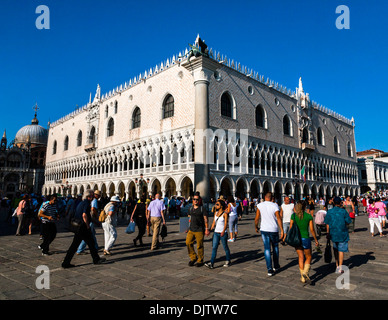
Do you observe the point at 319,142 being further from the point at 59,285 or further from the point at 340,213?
the point at 59,285

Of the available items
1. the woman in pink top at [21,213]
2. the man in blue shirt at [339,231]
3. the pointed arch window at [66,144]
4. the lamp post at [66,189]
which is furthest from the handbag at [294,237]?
the pointed arch window at [66,144]

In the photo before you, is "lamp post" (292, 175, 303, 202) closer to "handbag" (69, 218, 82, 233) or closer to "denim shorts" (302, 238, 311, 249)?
"denim shorts" (302, 238, 311, 249)

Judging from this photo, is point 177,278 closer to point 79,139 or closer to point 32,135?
point 79,139

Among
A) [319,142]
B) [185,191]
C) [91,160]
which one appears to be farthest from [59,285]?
[319,142]

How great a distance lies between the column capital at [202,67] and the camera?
22828mm

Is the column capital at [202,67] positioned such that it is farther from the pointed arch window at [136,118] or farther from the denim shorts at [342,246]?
the denim shorts at [342,246]

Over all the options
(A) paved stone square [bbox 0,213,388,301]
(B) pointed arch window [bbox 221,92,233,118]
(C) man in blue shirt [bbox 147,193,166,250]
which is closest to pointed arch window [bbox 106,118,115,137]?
(B) pointed arch window [bbox 221,92,233,118]

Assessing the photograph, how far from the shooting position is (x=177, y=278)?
4.46m

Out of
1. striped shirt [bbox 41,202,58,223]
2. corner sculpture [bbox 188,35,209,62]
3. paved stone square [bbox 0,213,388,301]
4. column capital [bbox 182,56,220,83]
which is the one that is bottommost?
paved stone square [bbox 0,213,388,301]

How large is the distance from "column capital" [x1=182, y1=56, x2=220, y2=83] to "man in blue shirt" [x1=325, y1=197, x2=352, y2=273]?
1974cm

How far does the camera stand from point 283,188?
98.5 feet

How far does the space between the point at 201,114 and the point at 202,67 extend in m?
4.18

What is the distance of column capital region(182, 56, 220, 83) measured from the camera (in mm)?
22828

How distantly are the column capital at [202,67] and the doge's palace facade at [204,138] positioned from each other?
8 cm
